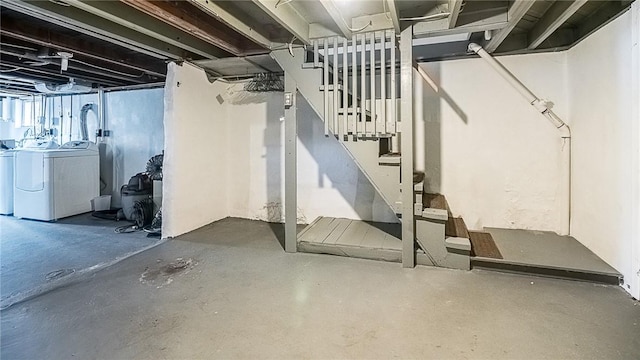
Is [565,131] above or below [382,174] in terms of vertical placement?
above

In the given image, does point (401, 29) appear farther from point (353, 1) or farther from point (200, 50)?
point (200, 50)

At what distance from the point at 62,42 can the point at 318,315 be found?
3.56 m

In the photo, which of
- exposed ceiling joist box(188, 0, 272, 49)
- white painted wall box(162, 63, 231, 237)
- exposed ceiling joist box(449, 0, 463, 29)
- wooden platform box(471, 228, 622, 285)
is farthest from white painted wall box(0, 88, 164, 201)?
wooden platform box(471, 228, 622, 285)

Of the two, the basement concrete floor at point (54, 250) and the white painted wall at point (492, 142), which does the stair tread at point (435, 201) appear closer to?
the white painted wall at point (492, 142)

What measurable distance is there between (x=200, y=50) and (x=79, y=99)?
407 centimetres

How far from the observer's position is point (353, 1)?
2.60 meters

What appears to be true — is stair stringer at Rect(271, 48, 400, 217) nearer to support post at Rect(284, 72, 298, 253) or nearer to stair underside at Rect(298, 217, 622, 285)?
support post at Rect(284, 72, 298, 253)

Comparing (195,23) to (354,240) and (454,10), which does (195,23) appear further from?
(354,240)

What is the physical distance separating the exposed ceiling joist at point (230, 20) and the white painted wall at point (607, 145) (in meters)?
2.89

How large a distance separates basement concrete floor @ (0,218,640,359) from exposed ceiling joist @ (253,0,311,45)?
82.2 inches

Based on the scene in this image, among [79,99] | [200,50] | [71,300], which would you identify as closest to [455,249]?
[71,300]

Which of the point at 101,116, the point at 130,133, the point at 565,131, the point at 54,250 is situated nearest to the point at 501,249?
the point at 565,131

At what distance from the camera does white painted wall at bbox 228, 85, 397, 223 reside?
4.23m

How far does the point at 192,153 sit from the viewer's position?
161 inches
